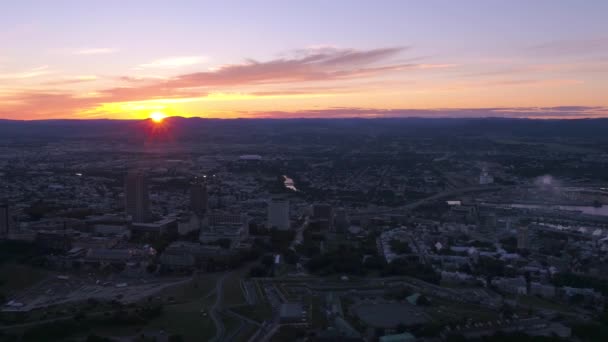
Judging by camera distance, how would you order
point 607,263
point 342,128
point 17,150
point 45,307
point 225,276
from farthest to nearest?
point 342,128 < point 17,150 < point 607,263 < point 225,276 < point 45,307

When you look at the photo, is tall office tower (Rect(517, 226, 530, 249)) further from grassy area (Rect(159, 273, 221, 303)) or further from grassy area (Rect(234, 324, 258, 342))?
grassy area (Rect(234, 324, 258, 342))

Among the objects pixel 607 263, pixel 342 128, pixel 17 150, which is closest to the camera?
pixel 607 263

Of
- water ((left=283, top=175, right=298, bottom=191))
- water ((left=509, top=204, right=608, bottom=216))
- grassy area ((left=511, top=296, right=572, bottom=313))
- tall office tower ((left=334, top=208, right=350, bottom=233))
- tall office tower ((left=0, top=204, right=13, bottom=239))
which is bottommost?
water ((left=509, top=204, right=608, bottom=216))

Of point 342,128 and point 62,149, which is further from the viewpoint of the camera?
point 342,128

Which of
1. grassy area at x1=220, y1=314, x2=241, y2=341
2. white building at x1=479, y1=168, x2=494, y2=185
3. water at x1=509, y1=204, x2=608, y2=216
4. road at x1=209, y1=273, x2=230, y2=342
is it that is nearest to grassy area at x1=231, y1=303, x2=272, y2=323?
grassy area at x1=220, y1=314, x2=241, y2=341

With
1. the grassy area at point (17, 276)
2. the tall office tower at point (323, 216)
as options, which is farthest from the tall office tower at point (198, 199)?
the grassy area at point (17, 276)

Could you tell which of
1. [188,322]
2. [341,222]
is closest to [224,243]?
[341,222]

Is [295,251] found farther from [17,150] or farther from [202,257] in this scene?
[17,150]

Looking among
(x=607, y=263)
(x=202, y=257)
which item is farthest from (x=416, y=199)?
(x=202, y=257)

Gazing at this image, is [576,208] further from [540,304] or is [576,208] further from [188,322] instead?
[188,322]
